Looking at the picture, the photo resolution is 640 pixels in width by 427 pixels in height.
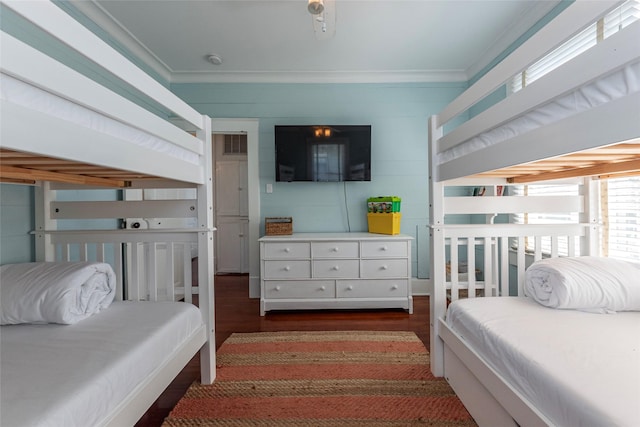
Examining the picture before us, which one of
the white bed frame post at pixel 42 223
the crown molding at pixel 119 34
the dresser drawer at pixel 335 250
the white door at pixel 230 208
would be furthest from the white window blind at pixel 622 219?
the white door at pixel 230 208

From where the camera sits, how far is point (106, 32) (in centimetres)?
226

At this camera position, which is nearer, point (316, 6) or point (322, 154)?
point (316, 6)

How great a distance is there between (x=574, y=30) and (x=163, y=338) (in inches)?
62.7

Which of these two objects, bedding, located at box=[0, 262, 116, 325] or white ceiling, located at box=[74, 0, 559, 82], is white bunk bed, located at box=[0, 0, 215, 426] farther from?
white ceiling, located at box=[74, 0, 559, 82]

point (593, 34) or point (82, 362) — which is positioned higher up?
point (593, 34)

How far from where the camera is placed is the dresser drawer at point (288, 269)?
2600mm

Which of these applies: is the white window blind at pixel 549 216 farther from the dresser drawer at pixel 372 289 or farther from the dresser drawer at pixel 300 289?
the dresser drawer at pixel 300 289

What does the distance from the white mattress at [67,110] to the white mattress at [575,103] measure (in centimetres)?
128

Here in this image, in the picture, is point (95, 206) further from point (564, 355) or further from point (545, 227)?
point (545, 227)

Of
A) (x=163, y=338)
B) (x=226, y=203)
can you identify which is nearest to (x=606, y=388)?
(x=163, y=338)

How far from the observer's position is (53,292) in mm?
1094

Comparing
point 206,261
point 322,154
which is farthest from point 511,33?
point 206,261

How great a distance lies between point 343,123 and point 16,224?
2694mm

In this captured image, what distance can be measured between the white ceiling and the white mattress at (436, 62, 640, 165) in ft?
5.30
